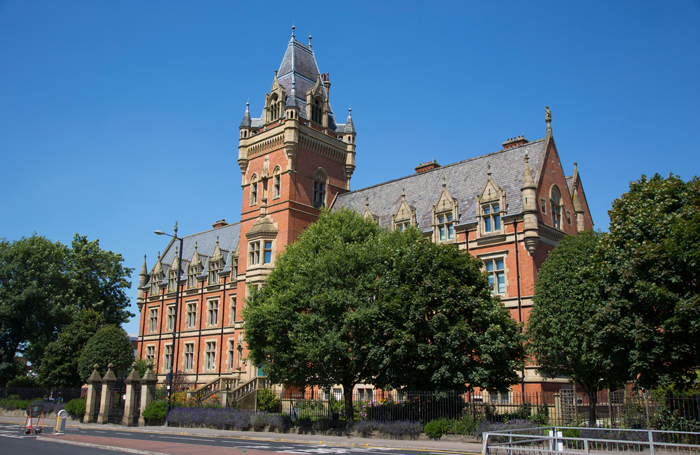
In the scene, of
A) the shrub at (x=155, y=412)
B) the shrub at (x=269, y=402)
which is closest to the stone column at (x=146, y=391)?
the shrub at (x=155, y=412)

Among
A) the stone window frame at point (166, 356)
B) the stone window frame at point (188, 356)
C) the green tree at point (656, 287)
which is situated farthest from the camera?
the stone window frame at point (166, 356)

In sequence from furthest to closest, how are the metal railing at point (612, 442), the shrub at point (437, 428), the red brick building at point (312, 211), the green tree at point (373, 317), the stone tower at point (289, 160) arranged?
the stone tower at point (289, 160) → the red brick building at point (312, 211) → the green tree at point (373, 317) → the shrub at point (437, 428) → the metal railing at point (612, 442)

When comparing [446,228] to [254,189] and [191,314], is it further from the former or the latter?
[191,314]

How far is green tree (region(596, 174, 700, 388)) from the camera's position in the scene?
61.0ft

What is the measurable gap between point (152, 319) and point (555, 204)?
1830 inches

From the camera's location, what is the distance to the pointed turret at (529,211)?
1312 inches

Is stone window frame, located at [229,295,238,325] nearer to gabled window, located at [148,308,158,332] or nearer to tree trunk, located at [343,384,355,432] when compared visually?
gabled window, located at [148,308,158,332]

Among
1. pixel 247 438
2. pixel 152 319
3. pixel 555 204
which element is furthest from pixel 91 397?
pixel 555 204

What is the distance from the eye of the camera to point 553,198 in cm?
3700

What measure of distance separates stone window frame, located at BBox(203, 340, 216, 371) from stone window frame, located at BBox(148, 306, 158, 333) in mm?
12007

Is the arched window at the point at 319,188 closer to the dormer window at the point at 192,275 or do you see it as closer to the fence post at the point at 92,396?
the dormer window at the point at 192,275

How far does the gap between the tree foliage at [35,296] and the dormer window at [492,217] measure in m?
36.3

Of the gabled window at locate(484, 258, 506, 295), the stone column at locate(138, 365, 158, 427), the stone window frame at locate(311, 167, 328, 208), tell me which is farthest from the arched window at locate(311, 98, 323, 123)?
the stone column at locate(138, 365, 158, 427)

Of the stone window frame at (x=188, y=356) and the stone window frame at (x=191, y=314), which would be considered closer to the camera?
the stone window frame at (x=188, y=356)
